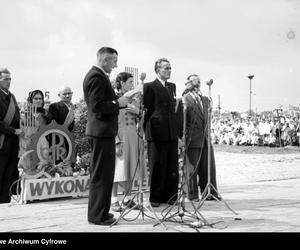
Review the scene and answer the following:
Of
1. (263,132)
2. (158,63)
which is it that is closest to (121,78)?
(158,63)

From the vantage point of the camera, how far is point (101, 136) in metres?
5.69

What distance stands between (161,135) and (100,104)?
1968mm

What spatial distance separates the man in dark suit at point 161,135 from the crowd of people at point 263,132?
22126 millimetres

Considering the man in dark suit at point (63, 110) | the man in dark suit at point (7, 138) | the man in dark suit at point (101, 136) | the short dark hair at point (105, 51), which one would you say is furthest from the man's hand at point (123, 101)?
the man in dark suit at point (63, 110)

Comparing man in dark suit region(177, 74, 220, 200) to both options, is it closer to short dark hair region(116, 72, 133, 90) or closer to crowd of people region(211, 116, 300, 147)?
short dark hair region(116, 72, 133, 90)

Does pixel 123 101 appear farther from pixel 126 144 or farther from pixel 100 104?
pixel 126 144

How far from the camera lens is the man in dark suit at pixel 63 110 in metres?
8.66

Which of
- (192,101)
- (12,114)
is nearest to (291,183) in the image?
(192,101)

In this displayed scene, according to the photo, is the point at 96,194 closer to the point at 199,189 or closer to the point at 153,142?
the point at 153,142

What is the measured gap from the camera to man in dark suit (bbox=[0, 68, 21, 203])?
25.7ft

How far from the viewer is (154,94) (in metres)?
7.51

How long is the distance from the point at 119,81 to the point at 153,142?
1.05 meters

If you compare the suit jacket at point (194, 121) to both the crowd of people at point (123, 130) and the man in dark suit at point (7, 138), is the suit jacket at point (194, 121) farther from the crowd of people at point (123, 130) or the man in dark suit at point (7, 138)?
the man in dark suit at point (7, 138)

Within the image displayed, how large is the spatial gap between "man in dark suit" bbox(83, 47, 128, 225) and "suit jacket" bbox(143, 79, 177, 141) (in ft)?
5.36
